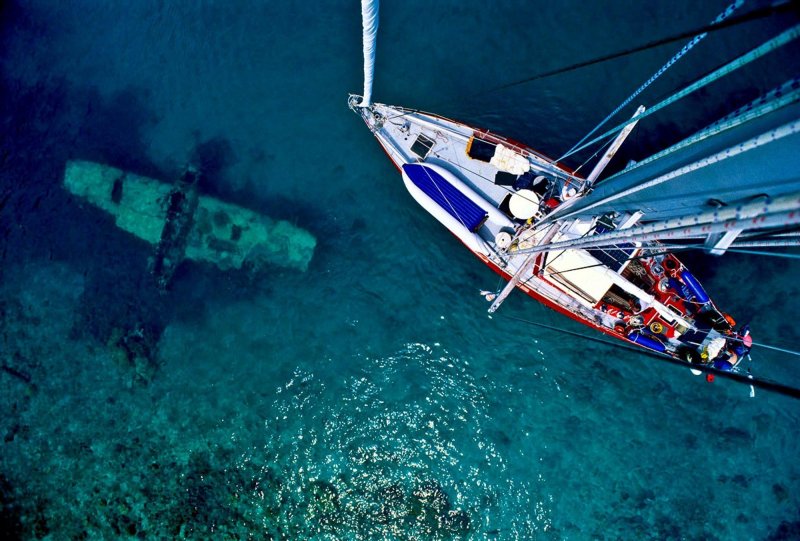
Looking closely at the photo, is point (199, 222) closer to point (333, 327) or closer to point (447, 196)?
point (333, 327)

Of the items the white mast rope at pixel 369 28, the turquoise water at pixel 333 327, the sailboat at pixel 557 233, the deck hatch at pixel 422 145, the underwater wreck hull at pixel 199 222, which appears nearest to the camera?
the white mast rope at pixel 369 28

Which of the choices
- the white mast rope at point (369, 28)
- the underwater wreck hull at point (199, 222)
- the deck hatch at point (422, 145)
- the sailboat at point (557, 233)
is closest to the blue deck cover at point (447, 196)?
the sailboat at point (557, 233)

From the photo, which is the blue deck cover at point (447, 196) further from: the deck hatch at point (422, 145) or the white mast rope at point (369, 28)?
the white mast rope at point (369, 28)

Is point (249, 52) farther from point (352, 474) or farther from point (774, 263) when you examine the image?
point (774, 263)

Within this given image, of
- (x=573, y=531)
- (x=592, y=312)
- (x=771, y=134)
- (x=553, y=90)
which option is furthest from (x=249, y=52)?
(x=573, y=531)

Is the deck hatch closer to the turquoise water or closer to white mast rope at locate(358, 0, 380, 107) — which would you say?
the turquoise water

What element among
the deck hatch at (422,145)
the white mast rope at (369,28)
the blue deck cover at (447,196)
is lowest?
the blue deck cover at (447,196)
